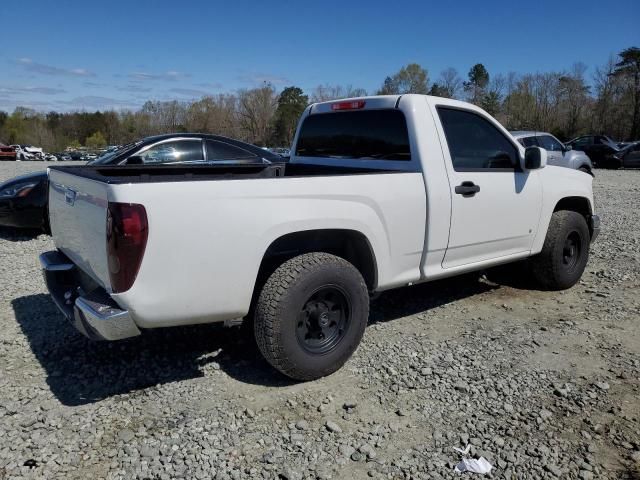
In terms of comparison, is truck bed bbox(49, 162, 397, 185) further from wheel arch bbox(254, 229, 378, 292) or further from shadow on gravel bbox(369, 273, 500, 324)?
shadow on gravel bbox(369, 273, 500, 324)

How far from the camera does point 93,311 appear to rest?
9.46 ft

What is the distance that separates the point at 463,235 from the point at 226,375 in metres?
2.15

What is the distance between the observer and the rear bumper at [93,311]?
2.84 meters

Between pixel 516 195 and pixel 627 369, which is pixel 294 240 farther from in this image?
pixel 627 369

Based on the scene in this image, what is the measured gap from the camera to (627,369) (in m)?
3.75

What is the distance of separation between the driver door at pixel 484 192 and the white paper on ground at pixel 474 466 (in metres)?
1.80

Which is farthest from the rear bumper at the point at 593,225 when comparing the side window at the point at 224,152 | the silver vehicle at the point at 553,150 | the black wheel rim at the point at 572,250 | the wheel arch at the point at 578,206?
the silver vehicle at the point at 553,150

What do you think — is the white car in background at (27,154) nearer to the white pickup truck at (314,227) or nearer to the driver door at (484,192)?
the white pickup truck at (314,227)

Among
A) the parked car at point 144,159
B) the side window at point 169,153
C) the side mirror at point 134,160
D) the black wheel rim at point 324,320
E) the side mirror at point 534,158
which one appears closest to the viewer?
the black wheel rim at point 324,320

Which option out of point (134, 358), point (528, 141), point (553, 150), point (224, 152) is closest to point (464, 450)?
point (134, 358)

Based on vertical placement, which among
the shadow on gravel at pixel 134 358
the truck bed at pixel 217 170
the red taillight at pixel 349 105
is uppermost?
the red taillight at pixel 349 105

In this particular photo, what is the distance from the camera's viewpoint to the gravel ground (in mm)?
2705

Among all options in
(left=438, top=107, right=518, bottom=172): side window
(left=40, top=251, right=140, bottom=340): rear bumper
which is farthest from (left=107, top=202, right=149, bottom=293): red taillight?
(left=438, top=107, right=518, bottom=172): side window

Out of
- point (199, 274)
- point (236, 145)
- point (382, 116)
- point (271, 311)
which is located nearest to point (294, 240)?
point (271, 311)
